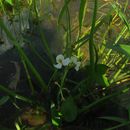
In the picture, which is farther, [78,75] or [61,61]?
[78,75]

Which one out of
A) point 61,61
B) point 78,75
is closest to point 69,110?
point 61,61

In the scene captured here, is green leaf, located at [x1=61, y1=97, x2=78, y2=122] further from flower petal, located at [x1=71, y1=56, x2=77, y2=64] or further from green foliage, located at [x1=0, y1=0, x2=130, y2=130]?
flower petal, located at [x1=71, y1=56, x2=77, y2=64]

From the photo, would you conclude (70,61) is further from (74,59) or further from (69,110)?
(69,110)

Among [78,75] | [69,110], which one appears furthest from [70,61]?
[78,75]

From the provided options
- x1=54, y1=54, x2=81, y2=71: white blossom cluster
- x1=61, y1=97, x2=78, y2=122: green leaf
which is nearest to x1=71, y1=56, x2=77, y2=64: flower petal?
x1=54, y1=54, x2=81, y2=71: white blossom cluster

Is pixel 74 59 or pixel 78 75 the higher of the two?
pixel 74 59

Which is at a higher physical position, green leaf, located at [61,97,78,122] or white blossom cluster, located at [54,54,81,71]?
white blossom cluster, located at [54,54,81,71]

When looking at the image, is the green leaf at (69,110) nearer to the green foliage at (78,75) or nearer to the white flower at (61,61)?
the green foliage at (78,75)

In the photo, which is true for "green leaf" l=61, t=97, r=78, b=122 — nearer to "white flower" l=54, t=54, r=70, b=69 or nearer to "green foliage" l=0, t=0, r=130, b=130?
"green foliage" l=0, t=0, r=130, b=130

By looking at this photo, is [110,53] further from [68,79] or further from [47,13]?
[47,13]
